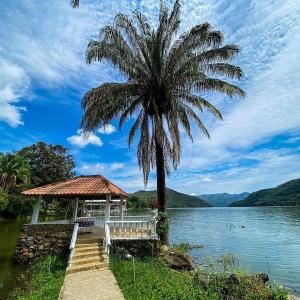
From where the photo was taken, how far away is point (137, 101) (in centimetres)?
1928

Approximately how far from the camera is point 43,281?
12188 millimetres

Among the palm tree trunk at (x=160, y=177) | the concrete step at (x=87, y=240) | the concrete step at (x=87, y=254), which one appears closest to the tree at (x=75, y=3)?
the concrete step at (x=87, y=254)

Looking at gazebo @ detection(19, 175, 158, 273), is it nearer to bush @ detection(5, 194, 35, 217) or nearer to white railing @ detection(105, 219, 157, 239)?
white railing @ detection(105, 219, 157, 239)

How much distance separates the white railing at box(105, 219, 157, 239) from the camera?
16.5 meters

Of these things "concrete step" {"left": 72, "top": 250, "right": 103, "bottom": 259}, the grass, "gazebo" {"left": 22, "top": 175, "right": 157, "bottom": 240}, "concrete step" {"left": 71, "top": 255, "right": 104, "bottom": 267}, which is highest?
"gazebo" {"left": 22, "top": 175, "right": 157, "bottom": 240}

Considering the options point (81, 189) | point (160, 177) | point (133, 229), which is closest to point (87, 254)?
point (133, 229)

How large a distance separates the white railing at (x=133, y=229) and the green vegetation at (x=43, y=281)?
3.08 meters

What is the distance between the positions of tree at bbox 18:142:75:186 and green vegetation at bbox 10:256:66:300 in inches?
2026

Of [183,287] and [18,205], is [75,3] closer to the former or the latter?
[183,287]

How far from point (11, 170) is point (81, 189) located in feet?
114

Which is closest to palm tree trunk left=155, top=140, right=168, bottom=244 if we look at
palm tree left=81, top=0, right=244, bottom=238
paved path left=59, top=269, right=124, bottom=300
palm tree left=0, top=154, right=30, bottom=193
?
palm tree left=81, top=0, right=244, bottom=238

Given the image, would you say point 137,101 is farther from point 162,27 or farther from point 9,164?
point 9,164

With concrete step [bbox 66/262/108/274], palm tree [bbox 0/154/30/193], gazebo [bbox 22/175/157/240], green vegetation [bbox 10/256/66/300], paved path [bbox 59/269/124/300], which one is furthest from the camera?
palm tree [bbox 0/154/30/193]

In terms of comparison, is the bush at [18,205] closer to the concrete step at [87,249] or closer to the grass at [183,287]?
the concrete step at [87,249]
